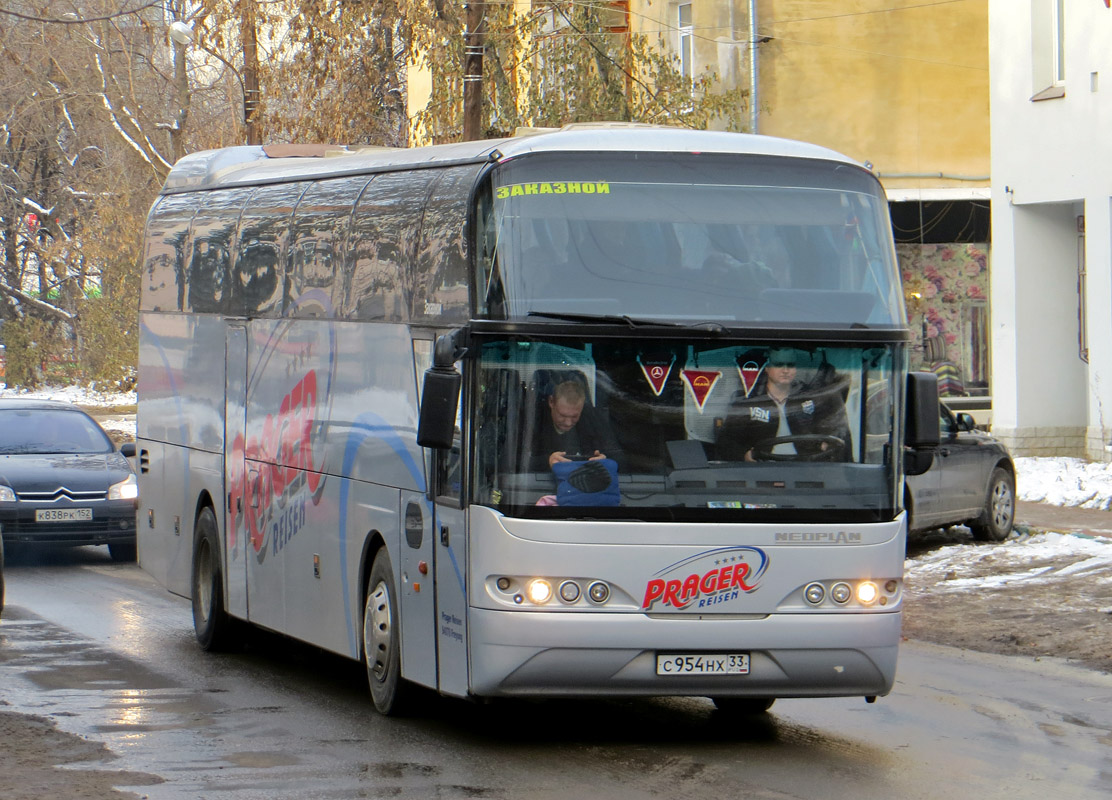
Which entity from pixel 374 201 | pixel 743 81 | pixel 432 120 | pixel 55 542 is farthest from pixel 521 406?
pixel 743 81

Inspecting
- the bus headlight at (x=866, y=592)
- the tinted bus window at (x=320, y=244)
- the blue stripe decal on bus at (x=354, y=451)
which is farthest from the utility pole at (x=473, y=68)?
the bus headlight at (x=866, y=592)

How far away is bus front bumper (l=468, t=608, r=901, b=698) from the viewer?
335 inches

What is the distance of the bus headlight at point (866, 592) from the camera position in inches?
347

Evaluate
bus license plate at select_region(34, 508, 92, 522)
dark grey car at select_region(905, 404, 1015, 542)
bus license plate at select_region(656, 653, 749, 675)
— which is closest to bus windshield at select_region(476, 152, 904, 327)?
bus license plate at select_region(656, 653, 749, 675)

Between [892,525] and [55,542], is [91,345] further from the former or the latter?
[892,525]

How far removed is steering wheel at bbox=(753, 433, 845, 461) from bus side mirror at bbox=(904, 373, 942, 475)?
51cm

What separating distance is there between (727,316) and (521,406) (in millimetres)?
1080

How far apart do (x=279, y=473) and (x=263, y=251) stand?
1600 mm

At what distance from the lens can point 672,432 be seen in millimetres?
8648

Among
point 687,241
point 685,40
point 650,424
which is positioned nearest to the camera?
point 650,424

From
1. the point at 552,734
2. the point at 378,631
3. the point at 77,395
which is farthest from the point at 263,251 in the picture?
the point at 77,395

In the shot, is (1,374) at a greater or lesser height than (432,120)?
lesser

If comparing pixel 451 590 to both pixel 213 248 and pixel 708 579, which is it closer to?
pixel 708 579

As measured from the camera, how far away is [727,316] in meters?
8.73
